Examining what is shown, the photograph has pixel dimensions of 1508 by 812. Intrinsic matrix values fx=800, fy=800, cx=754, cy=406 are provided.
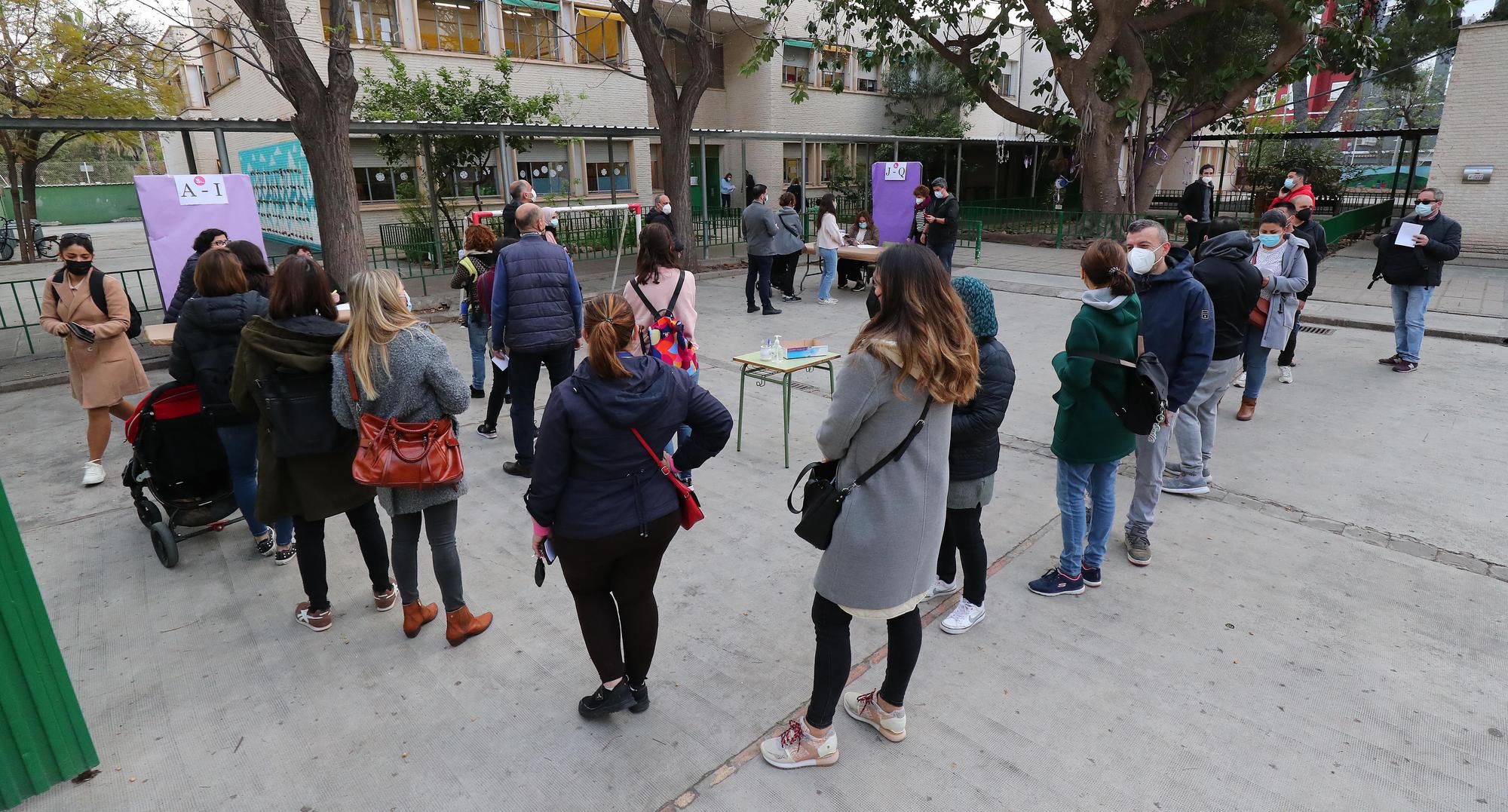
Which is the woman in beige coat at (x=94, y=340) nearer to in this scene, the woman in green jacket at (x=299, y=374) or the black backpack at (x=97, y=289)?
the black backpack at (x=97, y=289)

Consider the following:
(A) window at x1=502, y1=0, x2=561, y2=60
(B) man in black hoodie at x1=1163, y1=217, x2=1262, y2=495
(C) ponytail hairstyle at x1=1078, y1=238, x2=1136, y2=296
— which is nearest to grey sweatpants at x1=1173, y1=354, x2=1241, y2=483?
(B) man in black hoodie at x1=1163, y1=217, x2=1262, y2=495

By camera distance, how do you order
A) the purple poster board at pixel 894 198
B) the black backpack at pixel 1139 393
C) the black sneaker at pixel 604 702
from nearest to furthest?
the black sneaker at pixel 604 702 → the black backpack at pixel 1139 393 → the purple poster board at pixel 894 198

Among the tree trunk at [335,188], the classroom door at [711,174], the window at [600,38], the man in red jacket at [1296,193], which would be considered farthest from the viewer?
the classroom door at [711,174]

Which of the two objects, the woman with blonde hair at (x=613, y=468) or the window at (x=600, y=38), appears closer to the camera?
the woman with blonde hair at (x=613, y=468)

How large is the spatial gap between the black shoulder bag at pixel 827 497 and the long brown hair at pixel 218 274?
2.99 m

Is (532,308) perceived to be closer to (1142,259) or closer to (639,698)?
(639,698)

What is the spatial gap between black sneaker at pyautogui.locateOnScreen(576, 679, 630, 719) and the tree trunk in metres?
7.87

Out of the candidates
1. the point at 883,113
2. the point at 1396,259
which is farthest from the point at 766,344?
the point at 883,113

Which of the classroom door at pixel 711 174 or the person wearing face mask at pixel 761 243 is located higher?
the classroom door at pixel 711 174

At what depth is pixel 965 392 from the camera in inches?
92.4

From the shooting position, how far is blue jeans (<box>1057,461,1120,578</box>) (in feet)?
11.7

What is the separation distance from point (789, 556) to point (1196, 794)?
2071mm

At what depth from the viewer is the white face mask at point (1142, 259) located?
3.77 meters

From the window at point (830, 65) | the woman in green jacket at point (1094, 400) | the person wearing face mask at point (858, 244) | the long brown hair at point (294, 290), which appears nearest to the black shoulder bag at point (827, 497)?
the woman in green jacket at point (1094, 400)
